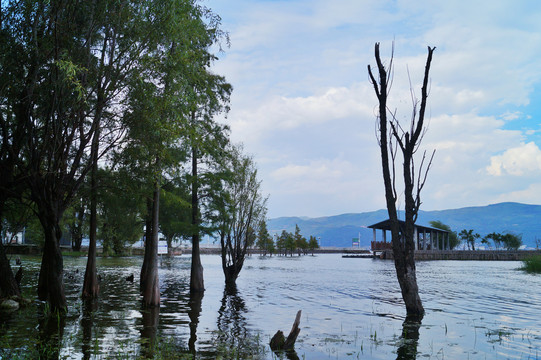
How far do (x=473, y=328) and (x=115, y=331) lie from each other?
13292mm

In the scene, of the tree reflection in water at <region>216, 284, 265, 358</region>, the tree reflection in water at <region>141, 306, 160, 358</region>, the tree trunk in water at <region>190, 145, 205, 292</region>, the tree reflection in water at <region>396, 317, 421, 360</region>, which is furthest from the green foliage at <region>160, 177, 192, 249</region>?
the tree reflection in water at <region>396, 317, 421, 360</region>

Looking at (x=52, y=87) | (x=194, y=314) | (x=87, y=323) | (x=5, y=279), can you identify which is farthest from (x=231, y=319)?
(x=52, y=87)

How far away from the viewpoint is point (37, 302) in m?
20.6

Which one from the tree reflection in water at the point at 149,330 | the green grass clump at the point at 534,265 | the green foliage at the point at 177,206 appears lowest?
the green grass clump at the point at 534,265

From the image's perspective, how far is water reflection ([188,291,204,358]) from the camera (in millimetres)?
13920

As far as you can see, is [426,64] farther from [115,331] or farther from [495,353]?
[115,331]

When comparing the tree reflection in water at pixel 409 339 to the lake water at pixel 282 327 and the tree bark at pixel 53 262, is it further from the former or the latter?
the tree bark at pixel 53 262

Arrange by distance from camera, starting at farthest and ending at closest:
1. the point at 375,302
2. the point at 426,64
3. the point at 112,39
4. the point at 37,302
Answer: the point at 375,302 < the point at 37,302 < the point at 426,64 < the point at 112,39

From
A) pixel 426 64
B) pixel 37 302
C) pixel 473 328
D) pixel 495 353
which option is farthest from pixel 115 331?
pixel 426 64

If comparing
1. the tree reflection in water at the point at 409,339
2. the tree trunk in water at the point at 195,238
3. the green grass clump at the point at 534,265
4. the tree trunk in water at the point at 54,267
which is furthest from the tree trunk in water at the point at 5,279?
the green grass clump at the point at 534,265

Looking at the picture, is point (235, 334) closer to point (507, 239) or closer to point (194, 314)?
point (194, 314)

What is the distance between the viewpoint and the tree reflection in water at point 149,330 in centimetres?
1224

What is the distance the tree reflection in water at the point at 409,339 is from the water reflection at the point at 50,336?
912cm

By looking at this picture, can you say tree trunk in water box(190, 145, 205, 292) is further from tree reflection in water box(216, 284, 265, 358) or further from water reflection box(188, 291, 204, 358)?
tree reflection in water box(216, 284, 265, 358)
